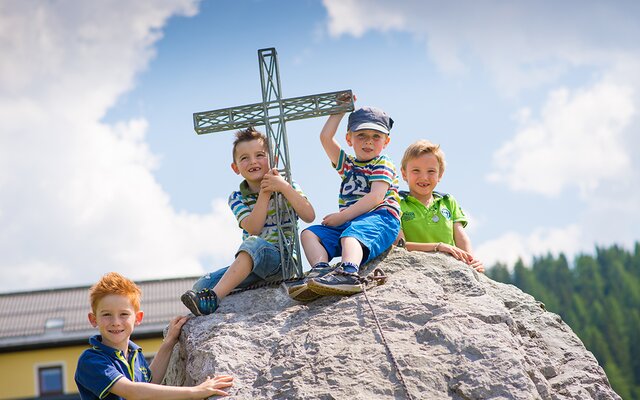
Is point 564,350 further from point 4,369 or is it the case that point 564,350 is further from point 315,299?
point 4,369

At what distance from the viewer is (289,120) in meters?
7.30

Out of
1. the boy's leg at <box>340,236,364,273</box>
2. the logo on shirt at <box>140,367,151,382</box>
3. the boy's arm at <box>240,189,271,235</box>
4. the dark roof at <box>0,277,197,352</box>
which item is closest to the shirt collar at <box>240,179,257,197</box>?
the boy's arm at <box>240,189,271,235</box>

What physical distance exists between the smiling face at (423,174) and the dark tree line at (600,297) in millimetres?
75616

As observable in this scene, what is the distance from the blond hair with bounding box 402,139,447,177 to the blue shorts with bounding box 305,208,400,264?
81cm

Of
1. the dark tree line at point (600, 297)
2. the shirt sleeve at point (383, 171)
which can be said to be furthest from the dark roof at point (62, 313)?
the dark tree line at point (600, 297)

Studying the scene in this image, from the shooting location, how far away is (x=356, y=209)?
692cm

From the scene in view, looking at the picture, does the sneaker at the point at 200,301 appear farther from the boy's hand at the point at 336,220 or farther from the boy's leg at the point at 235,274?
the boy's hand at the point at 336,220

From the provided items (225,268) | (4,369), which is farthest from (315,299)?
(4,369)

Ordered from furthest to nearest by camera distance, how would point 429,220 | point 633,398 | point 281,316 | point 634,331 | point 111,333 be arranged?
point 634,331 < point 633,398 < point 429,220 < point 281,316 < point 111,333

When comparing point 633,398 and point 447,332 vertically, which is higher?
point 633,398

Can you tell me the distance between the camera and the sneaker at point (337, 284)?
20.6ft

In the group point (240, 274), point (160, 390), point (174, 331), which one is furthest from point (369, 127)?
point (160, 390)

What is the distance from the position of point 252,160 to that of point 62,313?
19.1 m

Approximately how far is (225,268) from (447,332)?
1.87 metres
